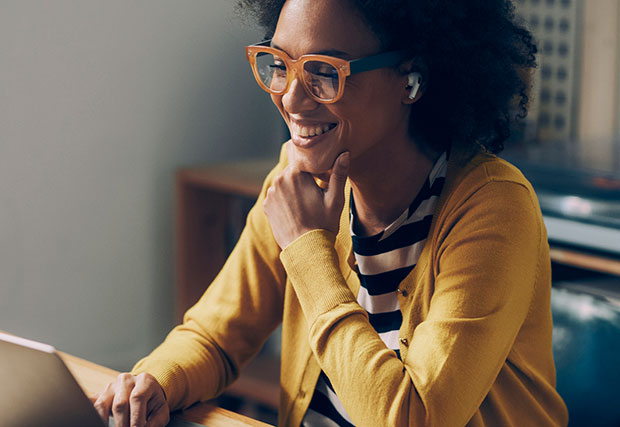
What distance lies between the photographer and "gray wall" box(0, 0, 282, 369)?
2.11m

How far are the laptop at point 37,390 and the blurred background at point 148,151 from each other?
1.24 m

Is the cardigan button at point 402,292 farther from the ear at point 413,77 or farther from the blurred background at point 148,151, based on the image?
the blurred background at point 148,151

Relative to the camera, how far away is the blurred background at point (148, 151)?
2.09 meters

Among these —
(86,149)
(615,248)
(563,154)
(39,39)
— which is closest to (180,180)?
(86,149)

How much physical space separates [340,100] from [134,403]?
0.46 m

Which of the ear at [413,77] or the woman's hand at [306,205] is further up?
the ear at [413,77]

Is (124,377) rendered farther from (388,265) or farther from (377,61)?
(377,61)

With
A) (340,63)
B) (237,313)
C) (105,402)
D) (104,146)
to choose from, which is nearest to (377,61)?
(340,63)

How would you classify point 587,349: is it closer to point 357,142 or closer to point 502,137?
point 502,137

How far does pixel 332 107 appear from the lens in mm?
1009

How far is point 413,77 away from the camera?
1.04 m

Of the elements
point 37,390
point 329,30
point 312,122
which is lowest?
point 37,390

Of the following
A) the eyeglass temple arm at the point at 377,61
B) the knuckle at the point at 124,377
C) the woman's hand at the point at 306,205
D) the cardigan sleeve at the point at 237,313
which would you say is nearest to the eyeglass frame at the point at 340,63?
the eyeglass temple arm at the point at 377,61

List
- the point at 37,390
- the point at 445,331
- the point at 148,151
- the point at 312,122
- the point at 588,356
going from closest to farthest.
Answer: the point at 37,390
the point at 445,331
the point at 312,122
the point at 588,356
the point at 148,151
